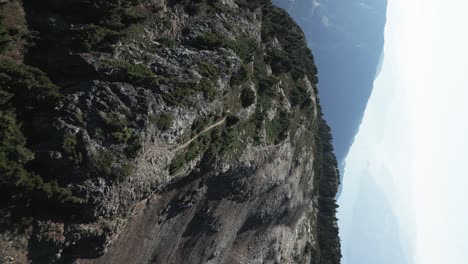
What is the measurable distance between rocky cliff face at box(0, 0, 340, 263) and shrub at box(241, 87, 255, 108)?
0.13 m

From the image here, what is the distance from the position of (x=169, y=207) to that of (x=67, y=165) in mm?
15445

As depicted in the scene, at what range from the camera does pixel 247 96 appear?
6153 cm

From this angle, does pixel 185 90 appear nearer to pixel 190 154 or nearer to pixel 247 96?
pixel 190 154

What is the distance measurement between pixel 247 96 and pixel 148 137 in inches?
874

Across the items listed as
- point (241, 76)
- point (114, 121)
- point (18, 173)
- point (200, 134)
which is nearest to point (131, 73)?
point (114, 121)

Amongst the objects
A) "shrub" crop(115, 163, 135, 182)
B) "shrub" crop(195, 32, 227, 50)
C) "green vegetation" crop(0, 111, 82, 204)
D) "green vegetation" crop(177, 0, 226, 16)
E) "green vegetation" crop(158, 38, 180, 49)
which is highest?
"green vegetation" crop(177, 0, 226, 16)

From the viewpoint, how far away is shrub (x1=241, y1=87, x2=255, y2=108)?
6106 centimetres

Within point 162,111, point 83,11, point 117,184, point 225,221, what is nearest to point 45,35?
point 83,11

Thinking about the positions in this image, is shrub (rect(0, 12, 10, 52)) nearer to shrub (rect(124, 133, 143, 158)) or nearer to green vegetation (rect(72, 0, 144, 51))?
green vegetation (rect(72, 0, 144, 51))

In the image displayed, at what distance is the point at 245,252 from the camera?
71.1 m

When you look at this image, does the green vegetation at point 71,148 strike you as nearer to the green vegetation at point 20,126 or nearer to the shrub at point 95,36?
the green vegetation at point 20,126

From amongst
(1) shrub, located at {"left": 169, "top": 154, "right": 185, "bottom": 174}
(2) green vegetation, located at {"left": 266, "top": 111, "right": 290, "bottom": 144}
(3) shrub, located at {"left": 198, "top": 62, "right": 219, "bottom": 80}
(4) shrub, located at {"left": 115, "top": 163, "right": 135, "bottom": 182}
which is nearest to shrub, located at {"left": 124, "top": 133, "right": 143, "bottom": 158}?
(4) shrub, located at {"left": 115, "top": 163, "right": 135, "bottom": 182}

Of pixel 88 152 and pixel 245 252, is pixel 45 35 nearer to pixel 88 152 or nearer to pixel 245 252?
pixel 88 152

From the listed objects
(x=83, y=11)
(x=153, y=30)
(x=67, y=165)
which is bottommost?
(x=67, y=165)
